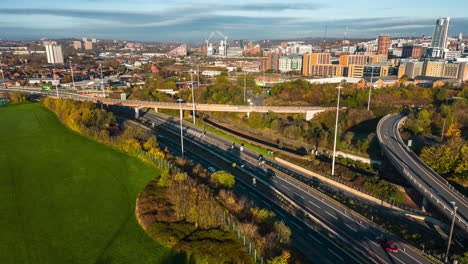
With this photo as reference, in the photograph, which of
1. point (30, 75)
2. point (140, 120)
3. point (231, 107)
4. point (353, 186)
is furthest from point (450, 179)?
point (30, 75)

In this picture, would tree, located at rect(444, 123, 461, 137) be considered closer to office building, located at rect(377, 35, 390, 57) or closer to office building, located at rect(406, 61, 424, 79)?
office building, located at rect(406, 61, 424, 79)

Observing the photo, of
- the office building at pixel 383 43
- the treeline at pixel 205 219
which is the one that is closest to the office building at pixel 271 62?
the office building at pixel 383 43

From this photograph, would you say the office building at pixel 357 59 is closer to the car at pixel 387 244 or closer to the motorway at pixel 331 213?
the motorway at pixel 331 213

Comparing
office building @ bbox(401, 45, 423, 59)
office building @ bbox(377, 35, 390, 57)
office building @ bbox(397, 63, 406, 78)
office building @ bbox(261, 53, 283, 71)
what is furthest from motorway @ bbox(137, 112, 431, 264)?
office building @ bbox(401, 45, 423, 59)

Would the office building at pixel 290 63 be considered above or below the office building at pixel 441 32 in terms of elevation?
below

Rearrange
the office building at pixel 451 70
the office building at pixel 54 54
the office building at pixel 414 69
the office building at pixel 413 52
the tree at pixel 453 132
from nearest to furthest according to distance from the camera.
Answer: the tree at pixel 453 132 → the office building at pixel 451 70 → the office building at pixel 414 69 → the office building at pixel 54 54 → the office building at pixel 413 52


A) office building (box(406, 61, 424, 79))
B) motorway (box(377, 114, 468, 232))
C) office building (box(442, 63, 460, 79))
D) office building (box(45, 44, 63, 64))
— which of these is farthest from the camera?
office building (box(45, 44, 63, 64))
